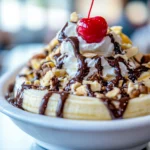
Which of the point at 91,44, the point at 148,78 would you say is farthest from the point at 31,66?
the point at 148,78

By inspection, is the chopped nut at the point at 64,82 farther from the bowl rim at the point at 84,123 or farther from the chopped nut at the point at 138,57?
the chopped nut at the point at 138,57

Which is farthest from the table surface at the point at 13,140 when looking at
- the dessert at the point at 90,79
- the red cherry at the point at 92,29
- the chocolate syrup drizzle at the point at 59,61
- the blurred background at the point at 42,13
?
the blurred background at the point at 42,13

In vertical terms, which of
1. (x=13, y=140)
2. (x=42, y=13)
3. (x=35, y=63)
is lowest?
(x=42, y=13)

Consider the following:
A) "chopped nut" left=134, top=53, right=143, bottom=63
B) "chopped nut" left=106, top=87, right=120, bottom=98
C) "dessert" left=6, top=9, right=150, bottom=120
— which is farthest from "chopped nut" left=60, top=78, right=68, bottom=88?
"chopped nut" left=134, top=53, right=143, bottom=63

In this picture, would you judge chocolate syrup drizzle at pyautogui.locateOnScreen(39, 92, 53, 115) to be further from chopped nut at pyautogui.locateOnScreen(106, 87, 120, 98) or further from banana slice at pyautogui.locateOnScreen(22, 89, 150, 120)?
chopped nut at pyautogui.locateOnScreen(106, 87, 120, 98)

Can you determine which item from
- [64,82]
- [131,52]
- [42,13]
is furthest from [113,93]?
[42,13]

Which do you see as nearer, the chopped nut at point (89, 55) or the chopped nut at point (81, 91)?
the chopped nut at point (81, 91)

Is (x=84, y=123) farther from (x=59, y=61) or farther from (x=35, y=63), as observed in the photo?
(x=35, y=63)

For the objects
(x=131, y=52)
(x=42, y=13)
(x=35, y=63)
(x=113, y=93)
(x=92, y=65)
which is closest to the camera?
(x=113, y=93)

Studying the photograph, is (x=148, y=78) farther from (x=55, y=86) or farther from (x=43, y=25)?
(x=43, y=25)
